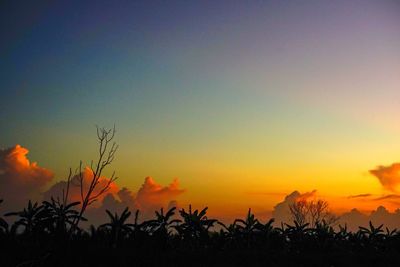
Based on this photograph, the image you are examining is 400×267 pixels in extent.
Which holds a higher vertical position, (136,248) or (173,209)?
(173,209)

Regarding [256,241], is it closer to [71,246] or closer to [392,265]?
[392,265]

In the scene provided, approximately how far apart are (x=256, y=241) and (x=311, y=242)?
17.5 ft

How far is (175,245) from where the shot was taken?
2666 centimetres

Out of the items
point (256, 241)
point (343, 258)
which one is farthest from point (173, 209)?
point (343, 258)

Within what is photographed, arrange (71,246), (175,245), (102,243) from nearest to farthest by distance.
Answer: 1. (71,246)
2. (102,243)
3. (175,245)

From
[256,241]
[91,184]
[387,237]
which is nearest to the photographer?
[91,184]

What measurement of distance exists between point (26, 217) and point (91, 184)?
11.5 metres

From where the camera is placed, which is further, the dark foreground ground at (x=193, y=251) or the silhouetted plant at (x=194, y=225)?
the silhouetted plant at (x=194, y=225)

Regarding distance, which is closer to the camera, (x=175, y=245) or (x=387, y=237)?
(x=175, y=245)

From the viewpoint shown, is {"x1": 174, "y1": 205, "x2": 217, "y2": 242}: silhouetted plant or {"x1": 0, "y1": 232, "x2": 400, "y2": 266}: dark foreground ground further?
{"x1": 174, "y1": 205, "x2": 217, "y2": 242}: silhouetted plant

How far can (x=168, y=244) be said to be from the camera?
2628 centimetres

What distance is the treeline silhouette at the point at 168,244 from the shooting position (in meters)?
21.3

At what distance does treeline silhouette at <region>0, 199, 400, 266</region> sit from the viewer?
21264 mm

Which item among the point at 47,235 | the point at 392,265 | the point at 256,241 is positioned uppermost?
the point at 47,235
